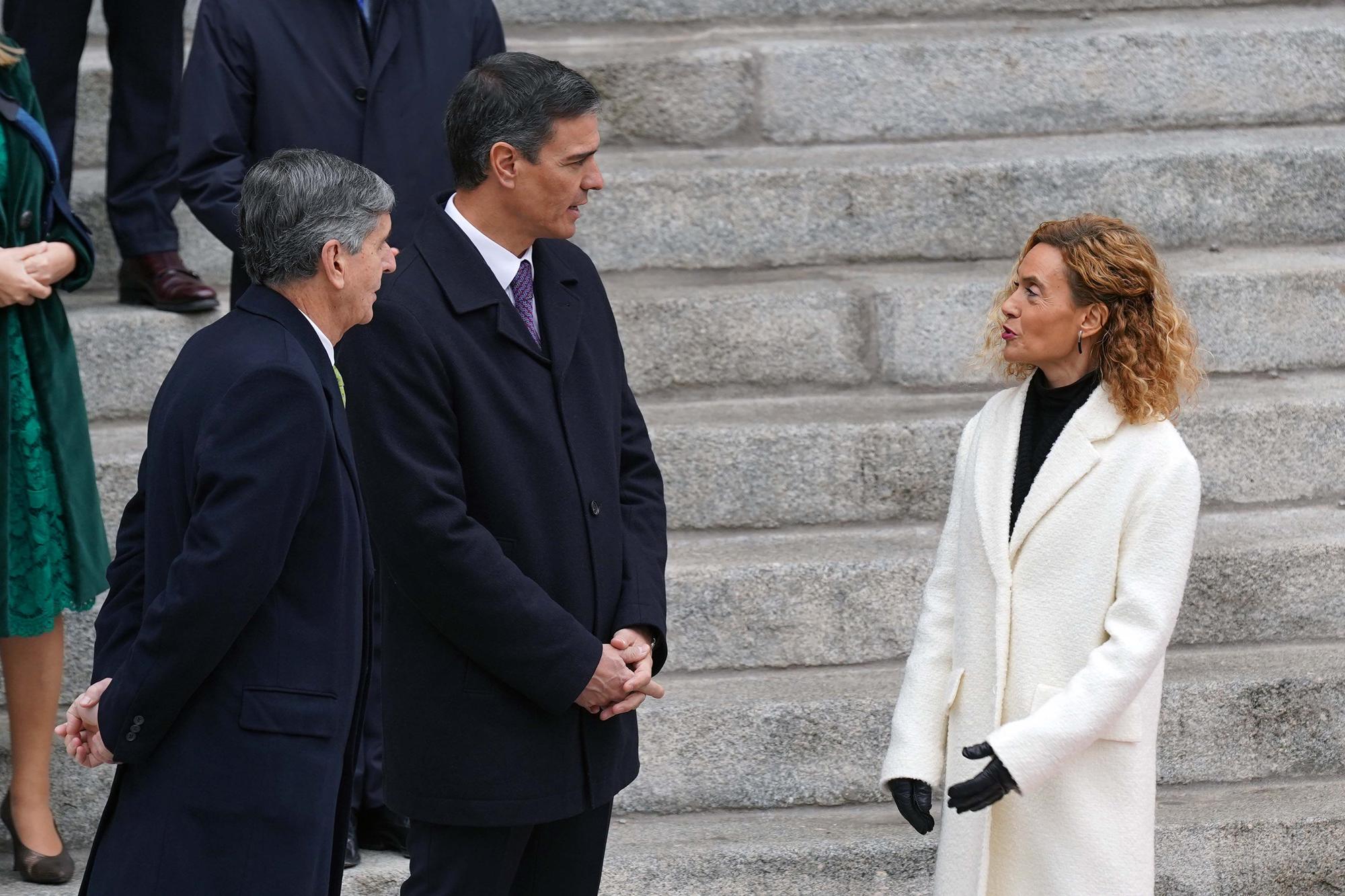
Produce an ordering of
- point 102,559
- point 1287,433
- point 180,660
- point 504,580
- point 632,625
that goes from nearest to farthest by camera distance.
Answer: point 180,660
point 504,580
point 632,625
point 102,559
point 1287,433

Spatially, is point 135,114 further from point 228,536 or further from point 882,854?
point 882,854

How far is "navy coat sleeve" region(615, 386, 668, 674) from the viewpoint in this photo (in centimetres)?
272

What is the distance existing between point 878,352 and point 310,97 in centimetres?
182

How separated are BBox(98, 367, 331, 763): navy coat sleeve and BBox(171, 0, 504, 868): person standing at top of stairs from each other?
1338 millimetres

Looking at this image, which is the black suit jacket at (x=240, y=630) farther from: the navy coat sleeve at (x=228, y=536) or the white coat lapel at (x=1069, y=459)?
the white coat lapel at (x=1069, y=459)

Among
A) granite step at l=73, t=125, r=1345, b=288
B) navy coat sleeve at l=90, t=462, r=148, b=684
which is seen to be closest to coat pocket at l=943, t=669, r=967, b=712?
navy coat sleeve at l=90, t=462, r=148, b=684

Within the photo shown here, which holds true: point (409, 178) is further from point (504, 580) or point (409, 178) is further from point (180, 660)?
point (180, 660)

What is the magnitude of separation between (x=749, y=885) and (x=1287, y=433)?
196cm

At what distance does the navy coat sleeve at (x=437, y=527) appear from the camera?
2488 mm

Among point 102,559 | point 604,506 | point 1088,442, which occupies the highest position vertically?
point 1088,442

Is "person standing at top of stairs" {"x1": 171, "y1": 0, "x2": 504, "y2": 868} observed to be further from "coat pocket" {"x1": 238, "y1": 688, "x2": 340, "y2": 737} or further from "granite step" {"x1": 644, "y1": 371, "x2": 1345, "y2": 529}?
"coat pocket" {"x1": 238, "y1": 688, "x2": 340, "y2": 737}

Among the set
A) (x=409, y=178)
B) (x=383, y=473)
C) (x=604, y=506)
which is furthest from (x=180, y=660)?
(x=409, y=178)

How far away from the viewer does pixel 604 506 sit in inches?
107

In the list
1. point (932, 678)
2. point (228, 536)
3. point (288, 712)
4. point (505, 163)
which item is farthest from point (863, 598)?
point (228, 536)
